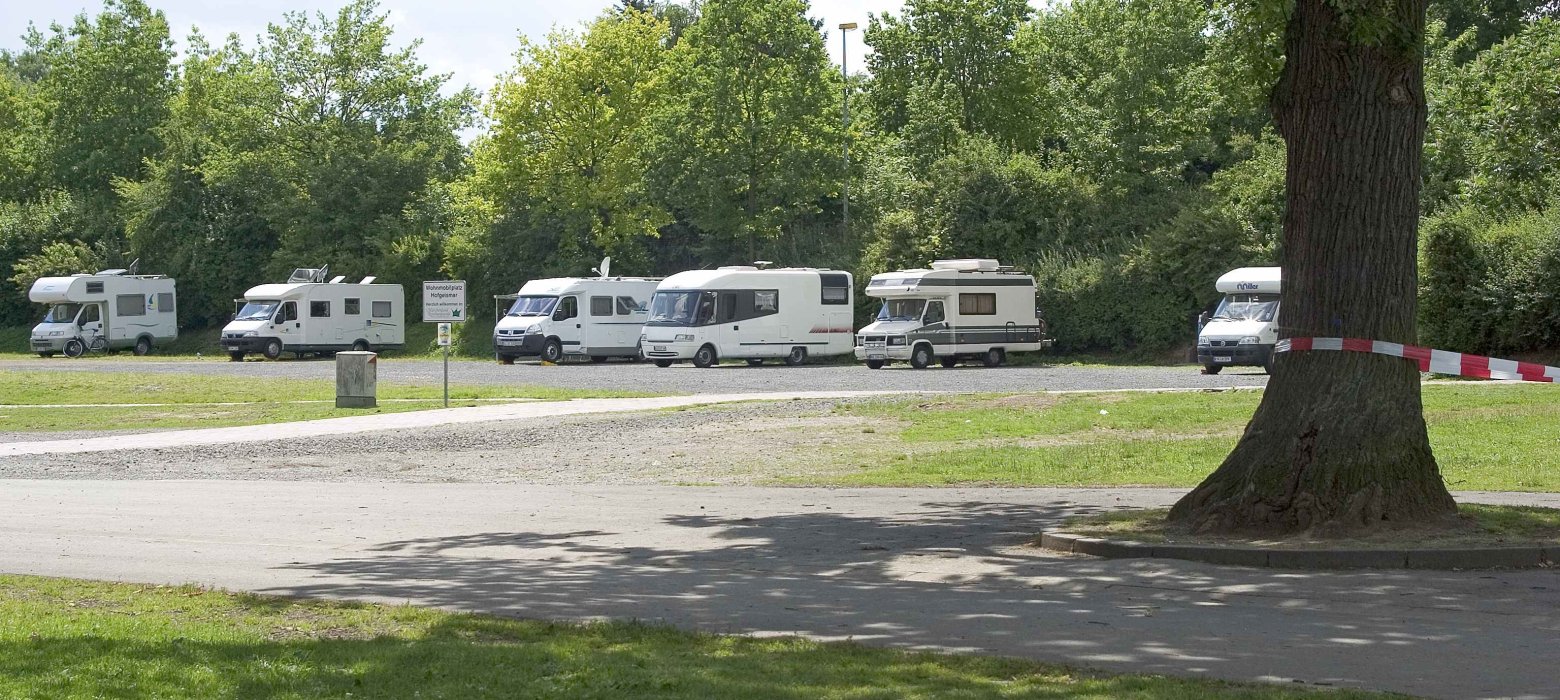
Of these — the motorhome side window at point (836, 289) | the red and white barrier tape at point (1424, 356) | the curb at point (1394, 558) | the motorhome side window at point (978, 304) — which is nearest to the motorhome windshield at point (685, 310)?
the motorhome side window at point (836, 289)

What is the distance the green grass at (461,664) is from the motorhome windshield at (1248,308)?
1138 inches

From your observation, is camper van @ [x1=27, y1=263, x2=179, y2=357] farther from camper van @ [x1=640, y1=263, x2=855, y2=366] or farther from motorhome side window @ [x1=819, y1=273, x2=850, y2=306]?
motorhome side window @ [x1=819, y1=273, x2=850, y2=306]

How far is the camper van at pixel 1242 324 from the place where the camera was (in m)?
34.4

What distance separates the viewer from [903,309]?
134ft

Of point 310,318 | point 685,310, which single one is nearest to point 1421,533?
point 685,310

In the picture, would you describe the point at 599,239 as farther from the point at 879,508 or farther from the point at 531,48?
the point at 879,508

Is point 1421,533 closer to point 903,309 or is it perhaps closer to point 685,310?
point 903,309

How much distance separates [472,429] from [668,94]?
103 feet

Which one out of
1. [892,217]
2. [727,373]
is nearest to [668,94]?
[892,217]

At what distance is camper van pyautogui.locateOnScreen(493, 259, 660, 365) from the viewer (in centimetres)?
4550

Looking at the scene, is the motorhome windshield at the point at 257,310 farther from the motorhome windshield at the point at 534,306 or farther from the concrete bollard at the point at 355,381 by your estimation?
the concrete bollard at the point at 355,381

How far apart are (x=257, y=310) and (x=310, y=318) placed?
1.73 m

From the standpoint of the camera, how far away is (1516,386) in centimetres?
2620

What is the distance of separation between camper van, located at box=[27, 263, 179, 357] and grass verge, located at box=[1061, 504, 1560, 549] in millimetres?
48929
